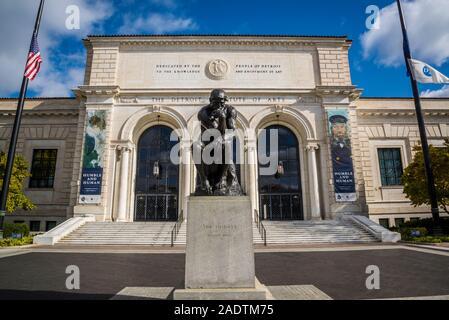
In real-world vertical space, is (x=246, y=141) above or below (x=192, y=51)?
below

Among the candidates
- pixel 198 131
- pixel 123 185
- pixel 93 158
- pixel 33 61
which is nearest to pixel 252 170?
pixel 198 131

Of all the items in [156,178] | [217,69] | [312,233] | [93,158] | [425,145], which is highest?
[217,69]

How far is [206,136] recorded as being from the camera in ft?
17.7

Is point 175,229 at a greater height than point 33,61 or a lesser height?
lesser

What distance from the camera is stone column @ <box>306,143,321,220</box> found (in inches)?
854

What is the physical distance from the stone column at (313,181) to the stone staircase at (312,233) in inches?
106

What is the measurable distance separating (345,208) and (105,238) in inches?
665

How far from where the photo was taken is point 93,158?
2178 centimetres

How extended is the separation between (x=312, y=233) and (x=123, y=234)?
11.6 metres

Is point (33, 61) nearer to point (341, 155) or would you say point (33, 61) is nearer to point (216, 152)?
point (216, 152)

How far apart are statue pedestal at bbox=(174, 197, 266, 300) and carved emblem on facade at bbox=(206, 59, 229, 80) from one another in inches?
838
